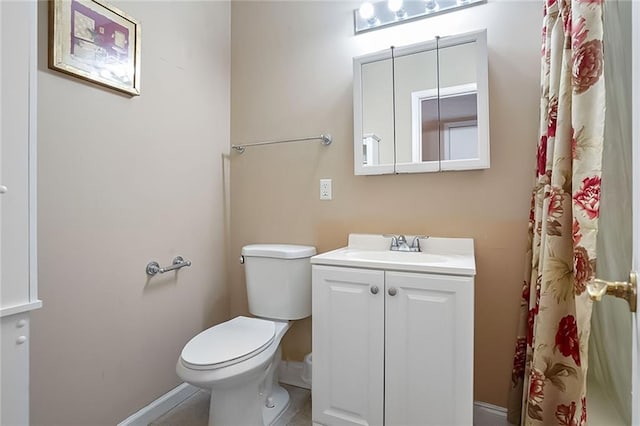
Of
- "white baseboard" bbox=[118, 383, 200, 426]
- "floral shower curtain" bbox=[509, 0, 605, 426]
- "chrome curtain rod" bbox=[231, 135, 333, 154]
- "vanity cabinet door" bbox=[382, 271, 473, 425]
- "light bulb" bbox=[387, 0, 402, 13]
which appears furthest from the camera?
"chrome curtain rod" bbox=[231, 135, 333, 154]

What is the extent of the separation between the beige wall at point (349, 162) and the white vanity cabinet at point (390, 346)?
17.4 inches

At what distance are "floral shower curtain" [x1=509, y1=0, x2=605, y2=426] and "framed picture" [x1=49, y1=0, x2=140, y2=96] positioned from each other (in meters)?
1.64

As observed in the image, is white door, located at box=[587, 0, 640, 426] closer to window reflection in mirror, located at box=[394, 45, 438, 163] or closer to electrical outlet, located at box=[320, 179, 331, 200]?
window reflection in mirror, located at box=[394, 45, 438, 163]

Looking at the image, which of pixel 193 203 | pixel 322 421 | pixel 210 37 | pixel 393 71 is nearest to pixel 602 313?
pixel 322 421

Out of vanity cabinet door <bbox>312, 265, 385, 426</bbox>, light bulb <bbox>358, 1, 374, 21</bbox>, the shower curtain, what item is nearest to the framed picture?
light bulb <bbox>358, 1, 374, 21</bbox>

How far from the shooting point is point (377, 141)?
1678 mm

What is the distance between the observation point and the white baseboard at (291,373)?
1.89 m

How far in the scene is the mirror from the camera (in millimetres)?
1467

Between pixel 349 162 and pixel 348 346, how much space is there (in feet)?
3.09

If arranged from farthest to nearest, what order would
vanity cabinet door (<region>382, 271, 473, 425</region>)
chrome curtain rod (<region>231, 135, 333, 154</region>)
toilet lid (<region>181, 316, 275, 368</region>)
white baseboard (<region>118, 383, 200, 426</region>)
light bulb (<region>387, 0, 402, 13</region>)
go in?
1. chrome curtain rod (<region>231, 135, 333, 154</region>)
2. light bulb (<region>387, 0, 402, 13</region>)
3. white baseboard (<region>118, 383, 200, 426</region>)
4. toilet lid (<region>181, 316, 275, 368</region>)
5. vanity cabinet door (<region>382, 271, 473, 425</region>)

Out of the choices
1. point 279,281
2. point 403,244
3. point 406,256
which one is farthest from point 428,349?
point 279,281

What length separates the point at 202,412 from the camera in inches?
64.7

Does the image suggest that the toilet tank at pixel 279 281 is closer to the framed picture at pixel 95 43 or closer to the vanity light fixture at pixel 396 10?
the framed picture at pixel 95 43

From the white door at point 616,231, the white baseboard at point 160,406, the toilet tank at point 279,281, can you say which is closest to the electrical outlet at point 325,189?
the toilet tank at point 279,281
